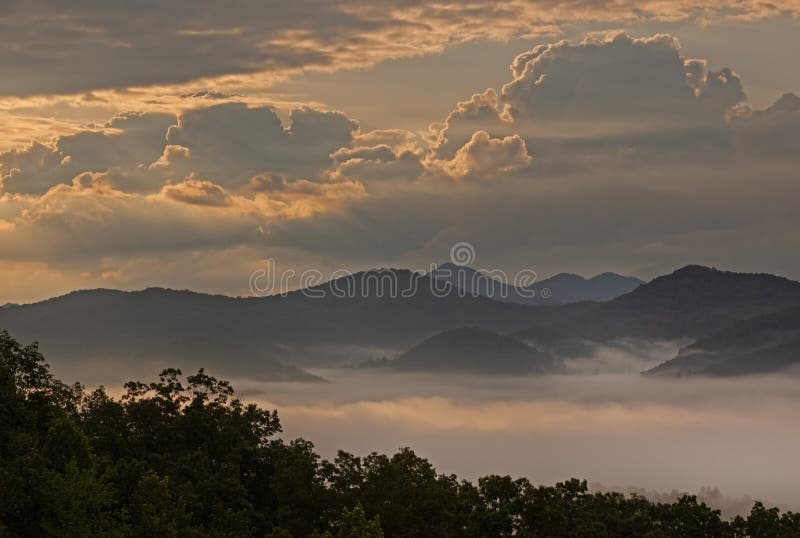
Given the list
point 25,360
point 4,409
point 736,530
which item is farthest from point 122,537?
point 736,530

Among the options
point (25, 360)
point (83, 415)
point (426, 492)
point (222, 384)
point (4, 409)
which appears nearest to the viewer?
point (4, 409)

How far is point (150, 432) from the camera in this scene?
88.9 m

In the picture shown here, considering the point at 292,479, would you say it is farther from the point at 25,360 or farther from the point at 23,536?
the point at 23,536

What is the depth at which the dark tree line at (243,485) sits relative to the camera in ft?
210

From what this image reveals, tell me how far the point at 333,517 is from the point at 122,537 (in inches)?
867

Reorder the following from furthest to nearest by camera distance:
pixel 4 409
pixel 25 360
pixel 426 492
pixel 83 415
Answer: pixel 83 415 < pixel 426 492 < pixel 25 360 < pixel 4 409

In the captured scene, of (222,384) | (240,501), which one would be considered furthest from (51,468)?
(222,384)

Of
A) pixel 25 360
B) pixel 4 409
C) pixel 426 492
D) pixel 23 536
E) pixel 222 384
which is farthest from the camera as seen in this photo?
pixel 222 384

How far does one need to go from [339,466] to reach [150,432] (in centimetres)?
1708

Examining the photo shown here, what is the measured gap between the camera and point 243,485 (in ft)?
280

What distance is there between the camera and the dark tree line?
64.0 metres

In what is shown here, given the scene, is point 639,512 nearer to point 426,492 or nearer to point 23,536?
point 426,492

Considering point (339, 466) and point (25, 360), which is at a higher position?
point (25, 360)

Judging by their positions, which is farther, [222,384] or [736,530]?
[222,384]
